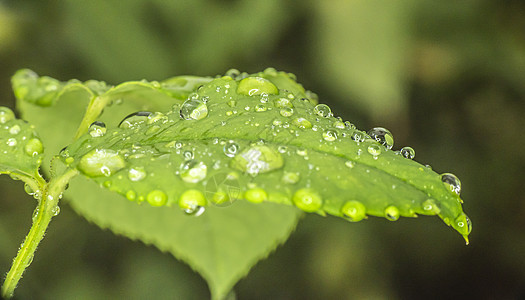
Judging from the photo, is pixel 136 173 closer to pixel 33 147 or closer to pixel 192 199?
pixel 192 199

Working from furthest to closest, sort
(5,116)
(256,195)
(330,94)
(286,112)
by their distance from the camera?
1. (330,94)
2. (5,116)
3. (286,112)
4. (256,195)

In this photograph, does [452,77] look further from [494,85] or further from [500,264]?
[500,264]

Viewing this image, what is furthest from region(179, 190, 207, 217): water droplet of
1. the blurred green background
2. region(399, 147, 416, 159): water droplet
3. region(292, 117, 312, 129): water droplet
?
the blurred green background

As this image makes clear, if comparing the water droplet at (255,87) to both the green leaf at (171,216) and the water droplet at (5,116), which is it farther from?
the water droplet at (5,116)

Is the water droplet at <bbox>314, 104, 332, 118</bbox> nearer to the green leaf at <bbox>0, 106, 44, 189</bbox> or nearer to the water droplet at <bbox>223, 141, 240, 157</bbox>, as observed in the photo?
the water droplet at <bbox>223, 141, 240, 157</bbox>

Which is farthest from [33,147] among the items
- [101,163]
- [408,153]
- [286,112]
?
[408,153]

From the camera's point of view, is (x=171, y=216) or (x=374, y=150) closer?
(x=374, y=150)
